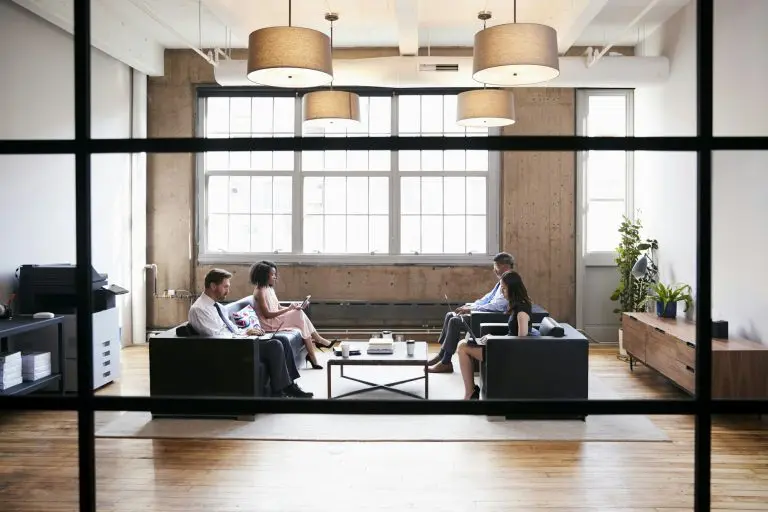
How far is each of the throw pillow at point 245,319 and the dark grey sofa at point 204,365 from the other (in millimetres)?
1487

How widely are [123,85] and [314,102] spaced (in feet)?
11.5

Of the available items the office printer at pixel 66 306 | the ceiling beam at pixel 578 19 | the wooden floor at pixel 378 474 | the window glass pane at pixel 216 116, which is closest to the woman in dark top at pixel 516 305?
the wooden floor at pixel 378 474

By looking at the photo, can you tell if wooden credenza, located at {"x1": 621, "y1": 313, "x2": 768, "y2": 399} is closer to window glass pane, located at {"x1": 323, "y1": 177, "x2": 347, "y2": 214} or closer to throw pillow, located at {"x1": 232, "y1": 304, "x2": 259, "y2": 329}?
throw pillow, located at {"x1": 232, "y1": 304, "x2": 259, "y2": 329}

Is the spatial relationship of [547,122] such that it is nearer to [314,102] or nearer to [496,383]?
[314,102]

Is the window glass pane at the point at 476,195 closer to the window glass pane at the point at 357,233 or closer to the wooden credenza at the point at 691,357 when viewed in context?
the window glass pane at the point at 357,233

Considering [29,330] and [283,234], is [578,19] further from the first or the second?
[29,330]

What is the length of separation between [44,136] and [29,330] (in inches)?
84.3

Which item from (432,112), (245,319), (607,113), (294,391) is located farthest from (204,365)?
(607,113)

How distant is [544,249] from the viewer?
8.88 m

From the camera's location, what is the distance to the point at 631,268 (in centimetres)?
806

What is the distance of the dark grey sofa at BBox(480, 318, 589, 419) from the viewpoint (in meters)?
5.13

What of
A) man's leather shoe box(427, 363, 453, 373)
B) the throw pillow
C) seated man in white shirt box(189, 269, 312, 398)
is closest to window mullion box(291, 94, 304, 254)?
the throw pillow

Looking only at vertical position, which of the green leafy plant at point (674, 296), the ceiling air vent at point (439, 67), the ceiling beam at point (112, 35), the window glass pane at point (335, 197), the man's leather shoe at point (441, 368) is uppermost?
the ceiling beam at point (112, 35)

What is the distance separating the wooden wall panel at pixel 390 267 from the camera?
28.9 feet
